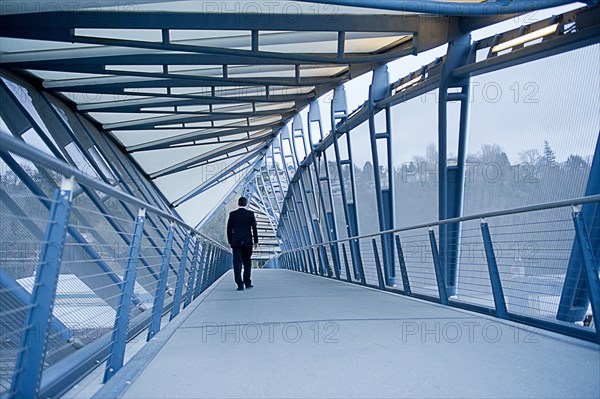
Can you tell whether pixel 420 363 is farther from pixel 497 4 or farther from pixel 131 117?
pixel 131 117

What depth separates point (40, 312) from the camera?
181cm

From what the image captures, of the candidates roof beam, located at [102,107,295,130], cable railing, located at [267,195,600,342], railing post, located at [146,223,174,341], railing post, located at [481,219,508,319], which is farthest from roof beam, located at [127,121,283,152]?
railing post, located at [481,219,508,319]

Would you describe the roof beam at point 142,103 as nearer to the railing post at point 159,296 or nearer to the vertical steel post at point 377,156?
the vertical steel post at point 377,156

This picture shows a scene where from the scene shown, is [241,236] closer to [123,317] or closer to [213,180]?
[123,317]

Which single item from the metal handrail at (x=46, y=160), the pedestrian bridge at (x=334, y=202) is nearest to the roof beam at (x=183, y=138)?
the pedestrian bridge at (x=334, y=202)

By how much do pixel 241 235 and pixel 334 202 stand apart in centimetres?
804

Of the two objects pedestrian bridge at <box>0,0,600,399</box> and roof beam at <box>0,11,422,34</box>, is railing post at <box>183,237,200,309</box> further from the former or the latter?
roof beam at <box>0,11,422,34</box>

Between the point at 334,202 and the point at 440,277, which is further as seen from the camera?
the point at 334,202

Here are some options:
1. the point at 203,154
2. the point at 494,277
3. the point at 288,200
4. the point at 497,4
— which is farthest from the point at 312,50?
the point at 288,200

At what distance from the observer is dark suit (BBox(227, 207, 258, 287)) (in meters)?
7.41

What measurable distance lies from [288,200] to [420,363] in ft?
75.8

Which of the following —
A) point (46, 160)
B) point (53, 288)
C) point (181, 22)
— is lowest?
point (53, 288)

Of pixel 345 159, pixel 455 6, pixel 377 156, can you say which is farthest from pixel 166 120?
pixel 455 6

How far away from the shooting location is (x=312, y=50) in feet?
31.5
